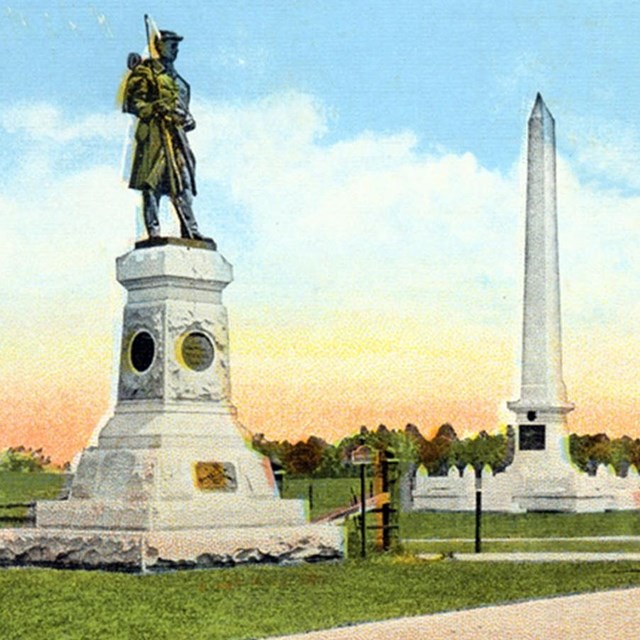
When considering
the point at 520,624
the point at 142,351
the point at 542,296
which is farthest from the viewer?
the point at 542,296

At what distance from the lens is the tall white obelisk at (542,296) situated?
137ft

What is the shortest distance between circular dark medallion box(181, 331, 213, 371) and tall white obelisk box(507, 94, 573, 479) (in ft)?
73.3

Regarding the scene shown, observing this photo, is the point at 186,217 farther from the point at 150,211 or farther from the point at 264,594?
the point at 264,594

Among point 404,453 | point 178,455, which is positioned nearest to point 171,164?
point 178,455

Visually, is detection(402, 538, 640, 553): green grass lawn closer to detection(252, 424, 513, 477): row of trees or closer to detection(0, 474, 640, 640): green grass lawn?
detection(0, 474, 640, 640): green grass lawn

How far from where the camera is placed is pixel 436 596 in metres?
15.6

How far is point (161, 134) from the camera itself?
21.1 meters

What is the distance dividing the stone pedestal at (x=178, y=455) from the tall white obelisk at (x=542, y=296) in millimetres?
21995

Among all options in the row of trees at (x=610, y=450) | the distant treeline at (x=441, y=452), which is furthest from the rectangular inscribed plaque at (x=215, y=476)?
the row of trees at (x=610, y=450)

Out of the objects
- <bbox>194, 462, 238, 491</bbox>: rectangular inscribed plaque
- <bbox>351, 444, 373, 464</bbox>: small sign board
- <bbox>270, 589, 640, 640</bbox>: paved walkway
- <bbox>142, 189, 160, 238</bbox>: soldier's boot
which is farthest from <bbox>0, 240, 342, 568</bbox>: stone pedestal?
<bbox>270, 589, 640, 640</bbox>: paved walkway

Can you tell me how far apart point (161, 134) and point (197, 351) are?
119 inches

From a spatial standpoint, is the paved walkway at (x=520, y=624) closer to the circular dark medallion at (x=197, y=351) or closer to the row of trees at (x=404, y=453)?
the circular dark medallion at (x=197, y=351)

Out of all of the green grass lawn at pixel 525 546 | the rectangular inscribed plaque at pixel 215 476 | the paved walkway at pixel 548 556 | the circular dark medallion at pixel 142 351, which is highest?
the circular dark medallion at pixel 142 351

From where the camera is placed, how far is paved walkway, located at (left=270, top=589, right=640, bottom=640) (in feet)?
39.8
